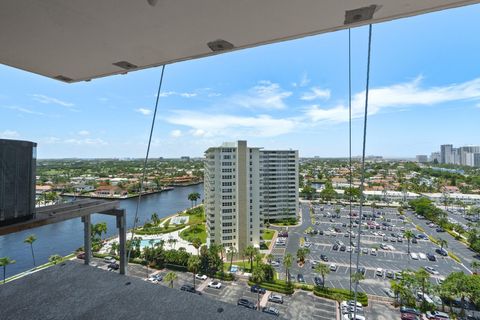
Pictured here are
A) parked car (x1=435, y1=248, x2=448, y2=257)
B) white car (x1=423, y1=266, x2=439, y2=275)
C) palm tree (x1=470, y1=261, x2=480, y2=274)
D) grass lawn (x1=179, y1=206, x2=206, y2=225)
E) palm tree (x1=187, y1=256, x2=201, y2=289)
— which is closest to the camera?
palm tree (x1=187, y1=256, x2=201, y2=289)

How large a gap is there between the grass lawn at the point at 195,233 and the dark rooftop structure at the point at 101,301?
941 centimetres

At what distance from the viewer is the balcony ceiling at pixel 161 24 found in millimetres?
512

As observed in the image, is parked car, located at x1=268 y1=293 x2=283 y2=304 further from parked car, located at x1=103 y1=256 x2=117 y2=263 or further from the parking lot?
parked car, located at x1=103 y1=256 x2=117 y2=263

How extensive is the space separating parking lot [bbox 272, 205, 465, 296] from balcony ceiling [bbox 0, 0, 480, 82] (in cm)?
701

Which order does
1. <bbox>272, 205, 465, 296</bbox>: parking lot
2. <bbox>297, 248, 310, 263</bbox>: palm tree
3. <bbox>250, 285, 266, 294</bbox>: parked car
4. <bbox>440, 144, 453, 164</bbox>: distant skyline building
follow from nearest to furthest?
<bbox>250, 285, 266, 294</bbox>: parked car
<bbox>272, 205, 465, 296</bbox>: parking lot
<bbox>297, 248, 310, 263</bbox>: palm tree
<bbox>440, 144, 453, 164</bbox>: distant skyline building

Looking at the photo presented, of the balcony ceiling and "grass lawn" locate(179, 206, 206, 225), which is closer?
the balcony ceiling

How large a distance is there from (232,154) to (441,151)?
5417cm

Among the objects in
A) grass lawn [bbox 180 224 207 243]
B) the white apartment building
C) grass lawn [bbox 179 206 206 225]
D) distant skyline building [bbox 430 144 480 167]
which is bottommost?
grass lawn [bbox 180 224 207 243]

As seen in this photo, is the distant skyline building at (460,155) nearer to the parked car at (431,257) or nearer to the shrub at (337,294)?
the parked car at (431,257)

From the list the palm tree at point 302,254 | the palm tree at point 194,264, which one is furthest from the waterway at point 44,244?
the palm tree at point 302,254

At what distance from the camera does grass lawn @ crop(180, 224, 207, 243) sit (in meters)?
9.96

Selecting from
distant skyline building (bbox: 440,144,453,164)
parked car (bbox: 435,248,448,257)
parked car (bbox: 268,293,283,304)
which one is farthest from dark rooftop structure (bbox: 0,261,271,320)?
distant skyline building (bbox: 440,144,453,164)

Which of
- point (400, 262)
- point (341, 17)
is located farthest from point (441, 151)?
point (341, 17)

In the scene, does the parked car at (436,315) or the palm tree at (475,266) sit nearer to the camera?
the parked car at (436,315)
